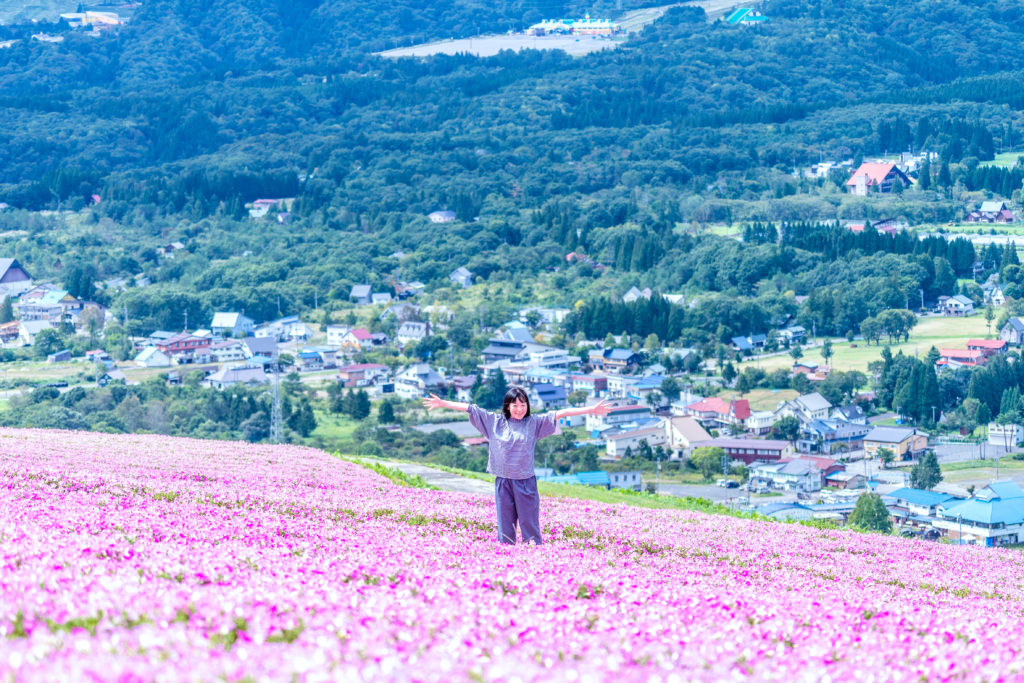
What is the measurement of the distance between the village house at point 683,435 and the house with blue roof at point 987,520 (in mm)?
15504

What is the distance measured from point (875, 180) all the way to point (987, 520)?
79.2 meters

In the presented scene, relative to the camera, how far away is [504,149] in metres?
125

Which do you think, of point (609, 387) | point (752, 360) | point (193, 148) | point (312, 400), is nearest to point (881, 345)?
point (752, 360)

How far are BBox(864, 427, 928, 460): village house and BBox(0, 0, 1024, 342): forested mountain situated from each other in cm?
2109

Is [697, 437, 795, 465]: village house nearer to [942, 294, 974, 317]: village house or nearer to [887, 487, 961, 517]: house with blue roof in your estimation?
[887, 487, 961, 517]: house with blue roof

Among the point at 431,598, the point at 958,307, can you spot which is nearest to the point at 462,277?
the point at 958,307

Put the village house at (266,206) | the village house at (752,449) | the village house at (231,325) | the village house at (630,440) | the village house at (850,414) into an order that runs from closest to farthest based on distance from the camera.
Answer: the village house at (752,449), the village house at (630,440), the village house at (850,414), the village house at (231,325), the village house at (266,206)

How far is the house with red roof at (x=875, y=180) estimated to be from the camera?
4108 inches

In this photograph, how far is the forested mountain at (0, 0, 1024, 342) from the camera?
83750 millimetres

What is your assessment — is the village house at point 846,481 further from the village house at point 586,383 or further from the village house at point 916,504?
the village house at point 586,383

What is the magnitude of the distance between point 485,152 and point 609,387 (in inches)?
2612

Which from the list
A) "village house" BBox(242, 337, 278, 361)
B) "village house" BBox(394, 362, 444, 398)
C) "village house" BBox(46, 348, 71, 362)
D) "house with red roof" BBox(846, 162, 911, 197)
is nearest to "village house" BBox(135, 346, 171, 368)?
"village house" BBox(46, 348, 71, 362)

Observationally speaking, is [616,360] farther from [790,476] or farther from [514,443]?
[514,443]

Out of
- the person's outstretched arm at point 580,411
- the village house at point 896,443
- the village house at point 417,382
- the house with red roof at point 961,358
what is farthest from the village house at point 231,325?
the person's outstretched arm at point 580,411
